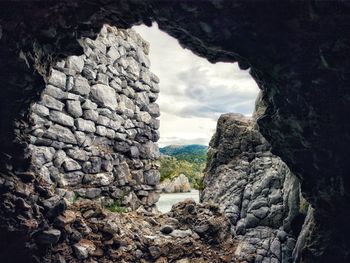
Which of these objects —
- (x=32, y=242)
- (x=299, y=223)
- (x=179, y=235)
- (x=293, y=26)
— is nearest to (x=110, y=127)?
(x=179, y=235)

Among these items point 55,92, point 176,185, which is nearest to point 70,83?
point 55,92

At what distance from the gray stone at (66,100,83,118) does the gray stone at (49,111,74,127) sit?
0.47ft

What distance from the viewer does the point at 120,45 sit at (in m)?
10.9

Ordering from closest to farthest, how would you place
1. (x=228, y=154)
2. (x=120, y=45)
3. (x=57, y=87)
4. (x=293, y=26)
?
(x=293, y=26) < (x=57, y=87) < (x=120, y=45) < (x=228, y=154)

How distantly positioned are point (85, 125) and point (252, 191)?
5028 millimetres

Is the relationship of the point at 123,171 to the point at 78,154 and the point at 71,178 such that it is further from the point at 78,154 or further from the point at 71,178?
the point at 71,178

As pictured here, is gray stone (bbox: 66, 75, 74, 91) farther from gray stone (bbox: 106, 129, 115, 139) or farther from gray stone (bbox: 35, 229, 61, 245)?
gray stone (bbox: 35, 229, 61, 245)

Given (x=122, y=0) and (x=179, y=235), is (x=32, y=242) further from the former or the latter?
(x=122, y=0)

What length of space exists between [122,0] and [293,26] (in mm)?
2230

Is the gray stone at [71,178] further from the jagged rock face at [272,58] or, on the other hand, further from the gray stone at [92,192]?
the jagged rock face at [272,58]

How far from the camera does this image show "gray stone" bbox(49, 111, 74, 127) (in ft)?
27.4

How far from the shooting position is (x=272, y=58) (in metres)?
4.97

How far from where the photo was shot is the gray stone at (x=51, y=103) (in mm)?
8148

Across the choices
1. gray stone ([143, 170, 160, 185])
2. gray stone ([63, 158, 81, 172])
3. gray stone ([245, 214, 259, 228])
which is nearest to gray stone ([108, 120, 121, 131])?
gray stone ([63, 158, 81, 172])
